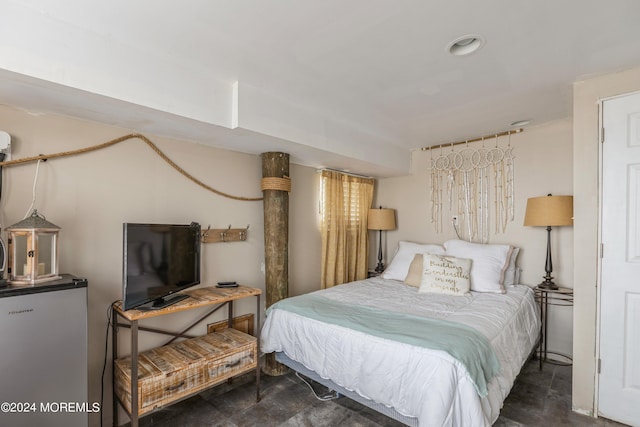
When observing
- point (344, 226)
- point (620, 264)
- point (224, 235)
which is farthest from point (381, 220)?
point (620, 264)

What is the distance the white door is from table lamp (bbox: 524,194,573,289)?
2.24ft

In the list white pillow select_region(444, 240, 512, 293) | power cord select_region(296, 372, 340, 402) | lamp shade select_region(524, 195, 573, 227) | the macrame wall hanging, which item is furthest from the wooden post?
lamp shade select_region(524, 195, 573, 227)

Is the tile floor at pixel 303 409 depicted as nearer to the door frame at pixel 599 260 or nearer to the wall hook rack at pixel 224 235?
the door frame at pixel 599 260

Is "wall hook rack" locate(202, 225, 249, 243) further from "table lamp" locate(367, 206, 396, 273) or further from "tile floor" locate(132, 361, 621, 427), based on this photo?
"table lamp" locate(367, 206, 396, 273)

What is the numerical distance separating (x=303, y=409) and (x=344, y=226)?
6.75 ft

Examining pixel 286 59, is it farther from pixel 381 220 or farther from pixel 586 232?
pixel 381 220

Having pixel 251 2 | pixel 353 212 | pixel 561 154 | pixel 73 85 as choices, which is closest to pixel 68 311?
pixel 73 85

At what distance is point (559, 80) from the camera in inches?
81.0

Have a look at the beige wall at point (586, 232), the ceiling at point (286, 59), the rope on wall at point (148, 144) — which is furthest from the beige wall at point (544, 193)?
the rope on wall at point (148, 144)

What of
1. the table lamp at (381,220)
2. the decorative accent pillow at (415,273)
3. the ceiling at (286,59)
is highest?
the ceiling at (286,59)

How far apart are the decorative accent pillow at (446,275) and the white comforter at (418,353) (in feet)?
0.35

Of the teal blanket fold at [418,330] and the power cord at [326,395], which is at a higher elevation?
the teal blanket fold at [418,330]

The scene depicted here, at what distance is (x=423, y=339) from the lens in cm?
170

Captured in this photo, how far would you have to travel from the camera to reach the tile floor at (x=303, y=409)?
2020 mm
